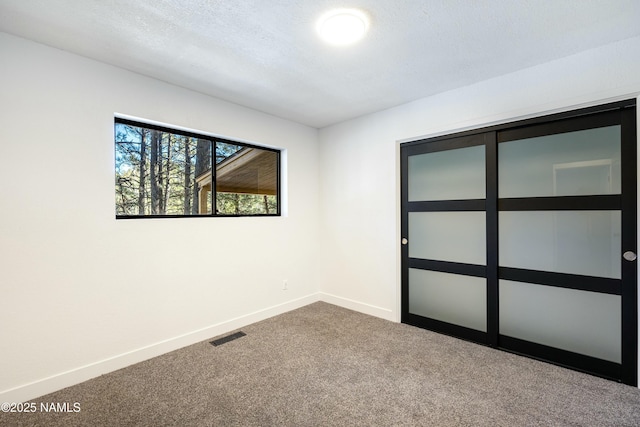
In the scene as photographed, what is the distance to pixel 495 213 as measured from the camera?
110 inches

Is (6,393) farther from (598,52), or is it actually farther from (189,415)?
(598,52)

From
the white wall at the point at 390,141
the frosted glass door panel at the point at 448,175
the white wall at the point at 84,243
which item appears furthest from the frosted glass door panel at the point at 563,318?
the white wall at the point at 84,243

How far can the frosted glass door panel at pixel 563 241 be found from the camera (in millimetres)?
2271

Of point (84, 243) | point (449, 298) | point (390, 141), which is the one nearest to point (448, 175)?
point (390, 141)

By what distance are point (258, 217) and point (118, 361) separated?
1913 mm

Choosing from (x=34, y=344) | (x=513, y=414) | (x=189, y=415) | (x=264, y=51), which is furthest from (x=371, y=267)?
(x=34, y=344)

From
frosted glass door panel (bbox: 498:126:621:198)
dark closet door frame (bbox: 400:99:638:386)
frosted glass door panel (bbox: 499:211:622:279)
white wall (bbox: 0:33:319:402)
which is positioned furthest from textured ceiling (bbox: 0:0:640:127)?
frosted glass door panel (bbox: 499:211:622:279)

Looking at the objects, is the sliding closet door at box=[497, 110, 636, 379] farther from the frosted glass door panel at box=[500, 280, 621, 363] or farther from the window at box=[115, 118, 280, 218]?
the window at box=[115, 118, 280, 218]

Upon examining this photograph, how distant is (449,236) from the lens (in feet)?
10.3

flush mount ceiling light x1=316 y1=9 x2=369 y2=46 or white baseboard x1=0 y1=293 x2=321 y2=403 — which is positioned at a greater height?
flush mount ceiling light x1=316 y1=9 x2=369 y2=46

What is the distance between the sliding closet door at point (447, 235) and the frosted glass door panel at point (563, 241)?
0.23 meters

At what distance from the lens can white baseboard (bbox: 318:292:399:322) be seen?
3535 mm

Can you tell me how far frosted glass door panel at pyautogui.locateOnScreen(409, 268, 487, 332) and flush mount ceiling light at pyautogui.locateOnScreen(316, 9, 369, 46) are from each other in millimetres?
2513

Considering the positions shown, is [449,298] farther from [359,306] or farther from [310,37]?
[310,37]
